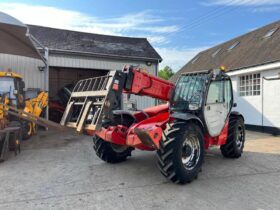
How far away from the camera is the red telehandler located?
18.3 feet

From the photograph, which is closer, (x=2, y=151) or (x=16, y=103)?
(x=2, y=151)

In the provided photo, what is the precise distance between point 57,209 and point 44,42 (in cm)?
1234

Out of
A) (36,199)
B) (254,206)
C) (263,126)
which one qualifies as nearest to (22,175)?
(36,199)

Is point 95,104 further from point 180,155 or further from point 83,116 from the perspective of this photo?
point 180,155

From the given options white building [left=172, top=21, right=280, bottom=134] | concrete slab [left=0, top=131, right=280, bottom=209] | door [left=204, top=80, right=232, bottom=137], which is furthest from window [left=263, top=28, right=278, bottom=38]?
door [left=204, top=80, right=232, bottom=137]

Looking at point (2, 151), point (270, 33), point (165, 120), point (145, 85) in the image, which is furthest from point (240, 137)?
point (270, 33)

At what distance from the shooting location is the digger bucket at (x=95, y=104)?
17.5ft

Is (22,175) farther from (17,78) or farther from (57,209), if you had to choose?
(17,78)

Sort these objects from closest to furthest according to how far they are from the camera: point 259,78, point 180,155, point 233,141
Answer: point 180,155, point 233,141, point 259,78

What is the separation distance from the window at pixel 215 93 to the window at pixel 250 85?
24.7ft

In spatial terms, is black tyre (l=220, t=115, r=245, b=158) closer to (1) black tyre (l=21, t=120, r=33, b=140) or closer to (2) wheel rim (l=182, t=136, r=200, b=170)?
(2) wheel rim (l=182, t=136, r=200, b=170)

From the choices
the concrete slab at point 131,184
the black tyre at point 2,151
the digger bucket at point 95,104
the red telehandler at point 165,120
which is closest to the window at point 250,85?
the concrete slab at point 131,184

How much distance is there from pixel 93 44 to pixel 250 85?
8.44m

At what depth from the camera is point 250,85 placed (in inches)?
578
